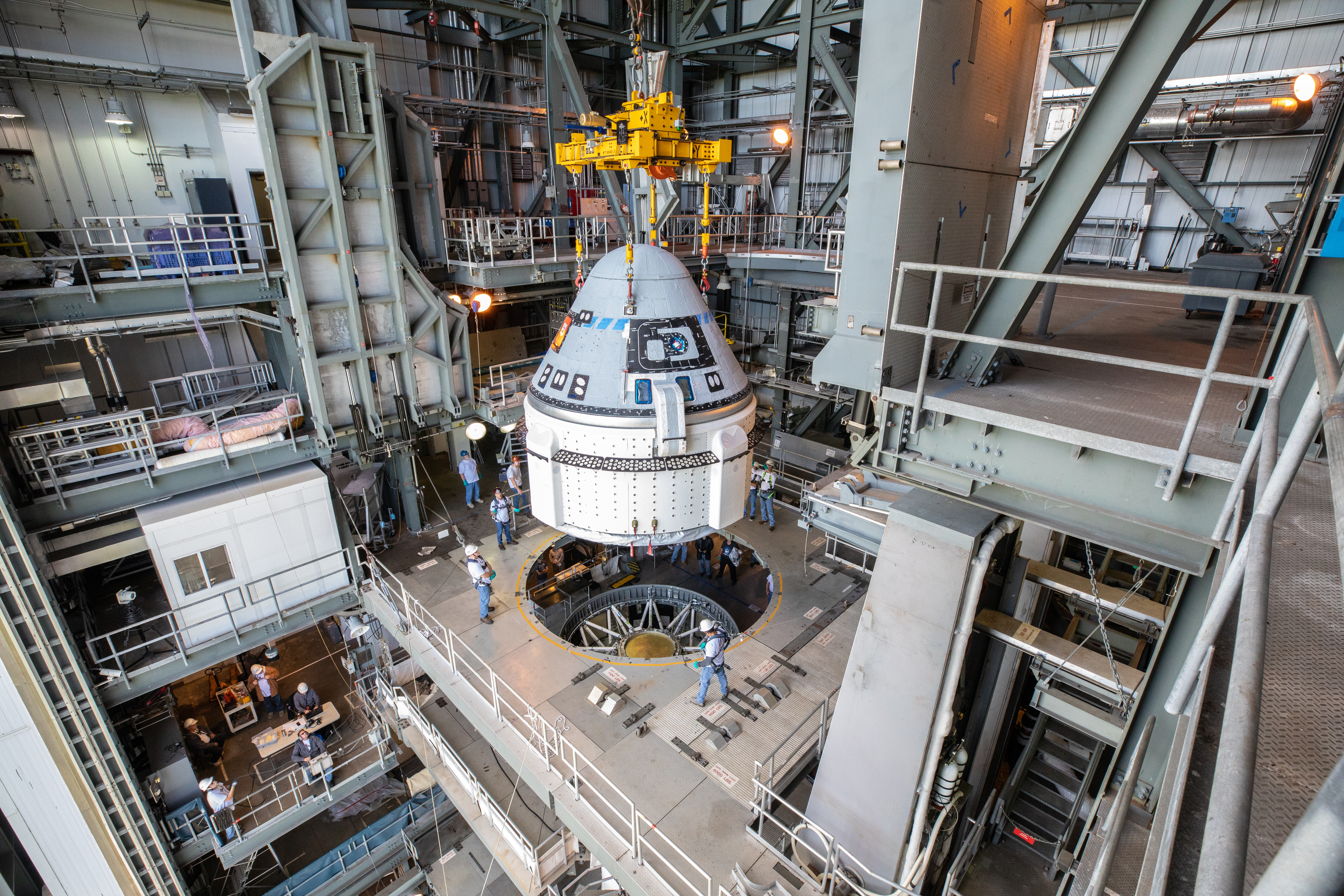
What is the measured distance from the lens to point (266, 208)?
17.1m

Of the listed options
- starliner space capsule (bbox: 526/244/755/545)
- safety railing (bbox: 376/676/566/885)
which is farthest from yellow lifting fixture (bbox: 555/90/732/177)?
safety railing (bbox: 376/676/566/885)

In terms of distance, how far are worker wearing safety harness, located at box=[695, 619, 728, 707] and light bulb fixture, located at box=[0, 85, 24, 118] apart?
17907mm

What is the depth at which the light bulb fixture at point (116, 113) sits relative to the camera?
14359 millimetres

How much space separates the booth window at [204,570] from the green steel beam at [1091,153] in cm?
1399

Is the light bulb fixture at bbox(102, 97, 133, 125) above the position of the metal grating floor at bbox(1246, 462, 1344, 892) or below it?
above

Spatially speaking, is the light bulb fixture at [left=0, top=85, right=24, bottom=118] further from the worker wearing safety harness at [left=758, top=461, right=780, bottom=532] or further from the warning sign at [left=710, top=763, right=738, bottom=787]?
the warning sign at [left=710, top=763, right=738, bottom=787]

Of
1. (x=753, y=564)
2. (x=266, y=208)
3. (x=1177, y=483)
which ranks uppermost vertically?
(x=266, y=208)

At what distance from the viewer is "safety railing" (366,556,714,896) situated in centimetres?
829

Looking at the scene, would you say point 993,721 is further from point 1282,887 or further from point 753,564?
point 1282,887

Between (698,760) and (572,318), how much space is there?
736 cm

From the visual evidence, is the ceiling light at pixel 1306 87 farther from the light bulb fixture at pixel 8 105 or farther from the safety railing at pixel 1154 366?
the light bulb fixture at pixel 8 105

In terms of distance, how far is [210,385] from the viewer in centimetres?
1595

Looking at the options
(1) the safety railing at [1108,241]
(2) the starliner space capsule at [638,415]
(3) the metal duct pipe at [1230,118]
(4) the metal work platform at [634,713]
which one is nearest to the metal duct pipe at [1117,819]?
(4) the metal work platform at [634,713]

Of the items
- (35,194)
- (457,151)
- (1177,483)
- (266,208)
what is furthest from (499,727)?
(457,151)
